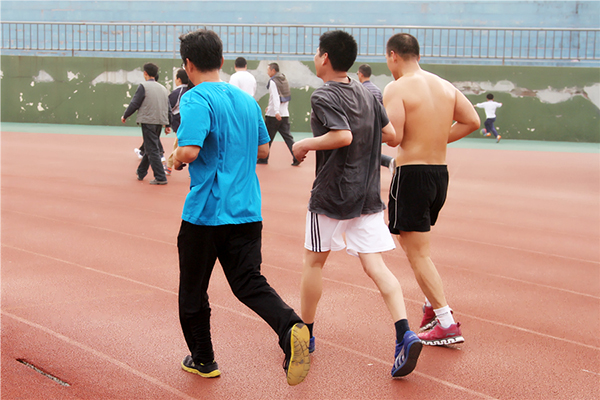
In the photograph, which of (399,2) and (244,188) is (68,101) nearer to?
(399,2)

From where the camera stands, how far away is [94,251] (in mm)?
5926

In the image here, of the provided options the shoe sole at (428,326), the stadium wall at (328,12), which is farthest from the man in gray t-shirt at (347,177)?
the stadium wall at (328,12)

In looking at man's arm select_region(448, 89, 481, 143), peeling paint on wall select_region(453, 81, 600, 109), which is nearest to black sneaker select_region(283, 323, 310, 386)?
man's arm select_region(448, 89, 481, 143)

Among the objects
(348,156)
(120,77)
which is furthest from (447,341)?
(120,77)

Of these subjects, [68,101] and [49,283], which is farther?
[68,101]

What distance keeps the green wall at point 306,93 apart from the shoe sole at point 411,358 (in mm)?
18010

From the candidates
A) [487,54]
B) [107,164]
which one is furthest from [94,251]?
[487,54]

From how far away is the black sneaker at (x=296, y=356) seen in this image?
2902 mm

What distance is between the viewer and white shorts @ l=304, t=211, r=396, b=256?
3.48 metres

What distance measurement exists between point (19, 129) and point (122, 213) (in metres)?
13.9

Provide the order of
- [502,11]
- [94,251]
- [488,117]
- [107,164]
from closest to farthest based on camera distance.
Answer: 1. [94,251]
2. [107,164]
3. [488,117]
4. [502,11]

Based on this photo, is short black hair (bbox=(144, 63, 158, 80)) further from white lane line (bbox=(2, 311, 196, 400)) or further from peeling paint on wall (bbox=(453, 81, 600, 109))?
peeling paint on wall (bbox=(453, 81, 600, 109))

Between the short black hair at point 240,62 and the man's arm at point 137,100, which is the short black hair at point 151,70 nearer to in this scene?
the man's arm at point 137,100

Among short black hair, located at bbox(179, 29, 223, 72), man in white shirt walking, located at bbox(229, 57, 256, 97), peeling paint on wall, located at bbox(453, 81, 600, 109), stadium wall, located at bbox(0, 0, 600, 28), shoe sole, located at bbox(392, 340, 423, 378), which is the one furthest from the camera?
stadium wall, located at bbox(0, 0, 600, 28)
